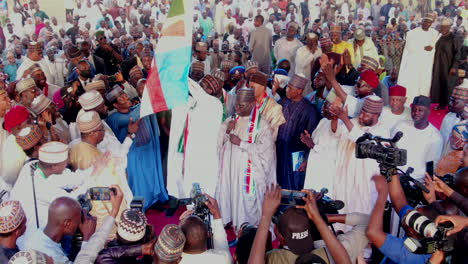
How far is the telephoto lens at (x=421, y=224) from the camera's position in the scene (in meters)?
2.29

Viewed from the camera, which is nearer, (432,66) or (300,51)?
(300,51)

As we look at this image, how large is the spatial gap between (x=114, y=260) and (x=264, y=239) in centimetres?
92

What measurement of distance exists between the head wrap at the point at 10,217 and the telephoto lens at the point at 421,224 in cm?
235

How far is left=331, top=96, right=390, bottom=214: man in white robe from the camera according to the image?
4.29 metres

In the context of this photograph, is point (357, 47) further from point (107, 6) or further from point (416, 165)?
point (107, 6)

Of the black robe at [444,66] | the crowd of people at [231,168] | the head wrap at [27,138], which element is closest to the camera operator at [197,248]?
the crowd of people at [231,168]

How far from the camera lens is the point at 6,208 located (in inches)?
109

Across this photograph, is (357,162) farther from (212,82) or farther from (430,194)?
(212,82)

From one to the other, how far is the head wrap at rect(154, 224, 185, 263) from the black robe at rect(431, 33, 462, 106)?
27.8 ft

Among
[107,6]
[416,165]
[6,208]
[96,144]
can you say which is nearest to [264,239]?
[6,208]

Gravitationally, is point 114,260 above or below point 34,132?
below

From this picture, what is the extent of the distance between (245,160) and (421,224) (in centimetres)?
246

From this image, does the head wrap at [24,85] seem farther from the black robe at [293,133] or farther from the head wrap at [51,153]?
the black robe at [293,133]

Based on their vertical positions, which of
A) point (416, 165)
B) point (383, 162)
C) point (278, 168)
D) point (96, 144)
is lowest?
point (278, 168)
